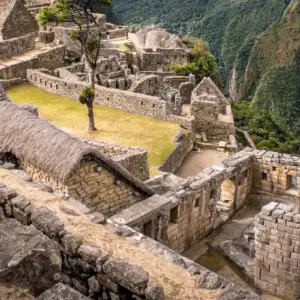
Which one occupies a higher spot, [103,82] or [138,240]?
[138,240]

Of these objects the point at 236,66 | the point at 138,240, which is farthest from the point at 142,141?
the point at 236,66

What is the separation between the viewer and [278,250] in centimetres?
820

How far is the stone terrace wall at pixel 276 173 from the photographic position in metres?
10.3

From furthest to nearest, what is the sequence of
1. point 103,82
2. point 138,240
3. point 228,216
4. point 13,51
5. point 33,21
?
point 33,21 → point 13,51 → point 103,82 → point 228,216 → point 138,240

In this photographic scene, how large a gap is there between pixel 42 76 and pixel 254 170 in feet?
52.2

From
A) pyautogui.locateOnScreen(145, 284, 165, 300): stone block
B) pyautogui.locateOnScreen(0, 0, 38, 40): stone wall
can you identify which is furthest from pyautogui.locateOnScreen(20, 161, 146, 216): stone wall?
pyautogui.locateOnScreen(0, 0, 38, 40): stone wall

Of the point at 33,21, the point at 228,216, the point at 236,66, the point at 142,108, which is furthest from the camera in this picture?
the point at 236,66

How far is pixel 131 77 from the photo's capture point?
88.2ft

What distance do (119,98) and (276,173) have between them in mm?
12325

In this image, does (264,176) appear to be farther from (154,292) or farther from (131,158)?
(154,292)

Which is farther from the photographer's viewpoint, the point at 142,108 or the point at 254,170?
the point at 142,108

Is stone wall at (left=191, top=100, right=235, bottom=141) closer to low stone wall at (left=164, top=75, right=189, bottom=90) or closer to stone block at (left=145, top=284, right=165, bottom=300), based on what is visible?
low stone wall at (left=164, top=75, right=189, bottom=90)

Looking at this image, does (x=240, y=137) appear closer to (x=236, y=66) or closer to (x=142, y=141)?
(x=142, y=141)

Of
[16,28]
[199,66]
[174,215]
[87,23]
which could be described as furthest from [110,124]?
[16,28]
